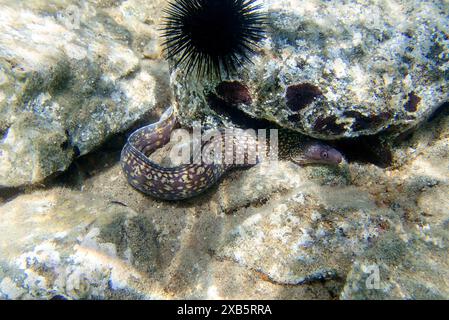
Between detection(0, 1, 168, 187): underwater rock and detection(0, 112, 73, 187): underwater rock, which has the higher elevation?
detection(0, 1, 168, 187): underwater rock

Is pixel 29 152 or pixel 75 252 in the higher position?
pixel 29 152

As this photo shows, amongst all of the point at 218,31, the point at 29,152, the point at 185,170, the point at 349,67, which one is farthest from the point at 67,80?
the point at 349,67

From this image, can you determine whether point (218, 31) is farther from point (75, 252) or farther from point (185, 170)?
point (75, 252)

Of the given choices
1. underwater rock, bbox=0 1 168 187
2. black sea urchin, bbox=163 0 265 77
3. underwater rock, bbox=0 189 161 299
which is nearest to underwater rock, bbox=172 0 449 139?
black sea urchin, bbox=163 0 265 77

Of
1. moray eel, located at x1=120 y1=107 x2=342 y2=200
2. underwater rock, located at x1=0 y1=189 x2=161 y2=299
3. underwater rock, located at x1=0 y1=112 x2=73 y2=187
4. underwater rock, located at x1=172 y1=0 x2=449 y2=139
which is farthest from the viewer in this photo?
moray eel, located at x1=120 y1=107 x2=342 y2=200

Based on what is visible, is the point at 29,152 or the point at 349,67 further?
the point at 29,152

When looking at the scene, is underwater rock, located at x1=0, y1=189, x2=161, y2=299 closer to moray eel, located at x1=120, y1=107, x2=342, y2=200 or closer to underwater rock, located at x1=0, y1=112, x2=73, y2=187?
underwater rock, located at x1=0, y1=112, x2=73, y2=187
